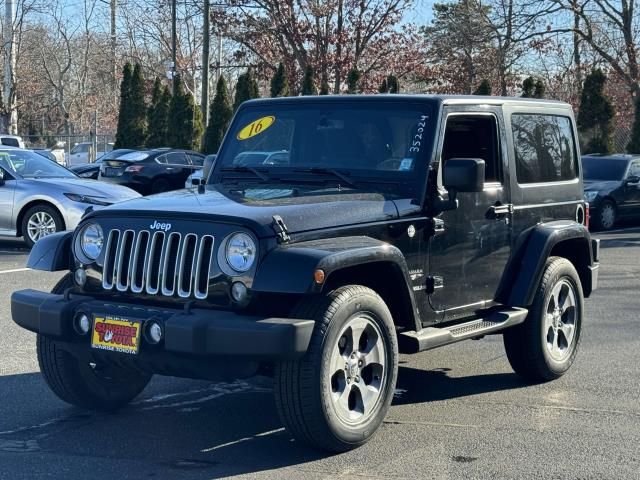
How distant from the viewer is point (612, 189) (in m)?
20.2

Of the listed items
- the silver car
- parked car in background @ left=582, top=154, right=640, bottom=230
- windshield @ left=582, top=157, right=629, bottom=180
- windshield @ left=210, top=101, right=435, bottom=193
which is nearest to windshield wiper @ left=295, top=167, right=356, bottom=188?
windshield @ left=210, top=101, right=435, bottom=193

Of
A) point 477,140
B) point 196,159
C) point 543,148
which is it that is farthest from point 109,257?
point 196,159

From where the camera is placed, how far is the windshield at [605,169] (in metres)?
20.8

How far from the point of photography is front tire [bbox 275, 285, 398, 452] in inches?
206

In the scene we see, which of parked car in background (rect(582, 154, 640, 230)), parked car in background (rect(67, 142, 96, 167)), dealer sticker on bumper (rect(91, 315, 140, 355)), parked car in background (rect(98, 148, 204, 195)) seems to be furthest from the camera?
parked car in background (rect(67, 142, 96, 167))

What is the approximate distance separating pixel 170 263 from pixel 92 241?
0.59 meters

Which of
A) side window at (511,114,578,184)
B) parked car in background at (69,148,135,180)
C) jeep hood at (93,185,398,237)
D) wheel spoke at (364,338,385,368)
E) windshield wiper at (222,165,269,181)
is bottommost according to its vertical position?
wheel spoke at (364,338,385,368)

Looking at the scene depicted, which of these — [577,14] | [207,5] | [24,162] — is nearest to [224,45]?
[207,5]

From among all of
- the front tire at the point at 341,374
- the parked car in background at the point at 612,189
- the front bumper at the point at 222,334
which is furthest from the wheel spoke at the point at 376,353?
the parked car in background at the point at 612,189

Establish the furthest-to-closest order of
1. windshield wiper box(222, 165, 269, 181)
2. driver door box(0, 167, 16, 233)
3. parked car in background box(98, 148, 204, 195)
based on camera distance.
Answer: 1. parked car in background box(98, 148, 204, 195)
2. driver door box(0, 167, 16, 233)
3. windshield wiper box(222, 165, 269, 181)

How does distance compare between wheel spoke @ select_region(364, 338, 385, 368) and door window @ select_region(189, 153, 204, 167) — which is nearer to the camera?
wheel spoke @ select_region(364, 338, 385, 368)

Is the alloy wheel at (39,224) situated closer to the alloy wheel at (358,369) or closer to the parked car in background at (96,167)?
the alloy wheel at (358,369)

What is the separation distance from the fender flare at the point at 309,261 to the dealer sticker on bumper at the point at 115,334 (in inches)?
26.5

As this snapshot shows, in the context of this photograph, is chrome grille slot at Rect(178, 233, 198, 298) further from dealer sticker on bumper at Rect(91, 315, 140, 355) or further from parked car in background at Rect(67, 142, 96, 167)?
parked car in background at Rect(67, 142, 96, 167)
